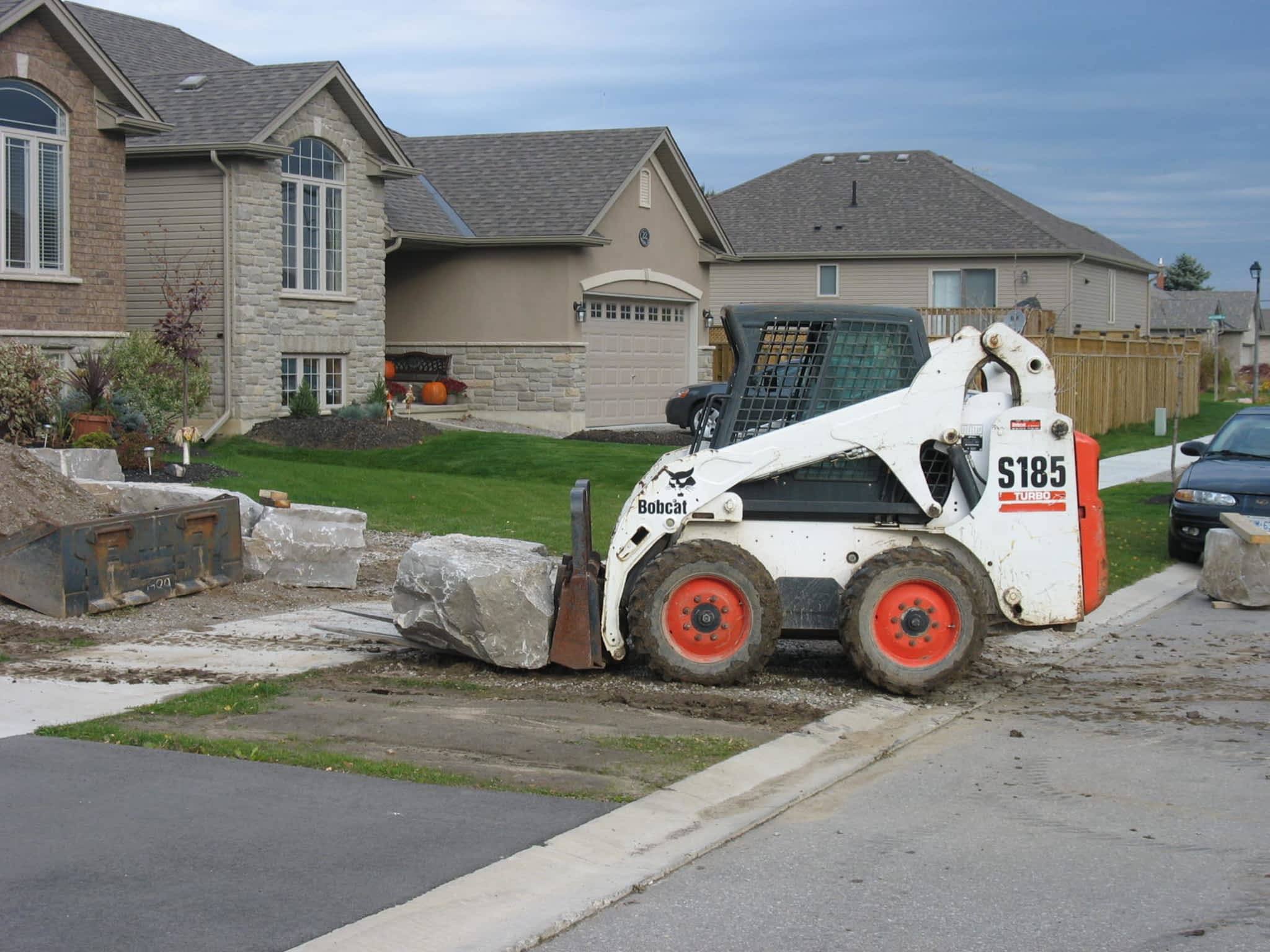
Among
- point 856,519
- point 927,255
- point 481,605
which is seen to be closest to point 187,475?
point 481,605

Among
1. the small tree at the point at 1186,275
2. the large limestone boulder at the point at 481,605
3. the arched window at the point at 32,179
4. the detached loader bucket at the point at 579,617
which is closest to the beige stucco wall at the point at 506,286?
the arched window at the point at 32,179

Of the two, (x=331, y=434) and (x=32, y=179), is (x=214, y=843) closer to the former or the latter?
(x=32, y=179)

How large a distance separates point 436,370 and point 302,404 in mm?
5713

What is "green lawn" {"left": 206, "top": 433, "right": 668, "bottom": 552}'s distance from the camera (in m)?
16.6

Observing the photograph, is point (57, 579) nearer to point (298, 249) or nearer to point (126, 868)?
point (126, 868)

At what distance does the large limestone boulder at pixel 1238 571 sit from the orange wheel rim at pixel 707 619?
19.7 ft

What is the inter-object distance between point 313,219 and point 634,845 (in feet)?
68.7

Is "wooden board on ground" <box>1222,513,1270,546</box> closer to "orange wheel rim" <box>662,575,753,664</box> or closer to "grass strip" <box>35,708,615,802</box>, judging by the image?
"orange wheel rim" <box>662,575,753,664</box>

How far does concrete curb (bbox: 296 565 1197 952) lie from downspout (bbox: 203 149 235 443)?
17146 mm

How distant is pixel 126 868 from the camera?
5.59 metres

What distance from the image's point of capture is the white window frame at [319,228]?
81.0 feet

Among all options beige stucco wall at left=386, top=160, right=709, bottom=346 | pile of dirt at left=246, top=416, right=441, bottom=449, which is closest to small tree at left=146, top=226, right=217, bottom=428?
pile of dirt at left=246, top=416, right=441, bottom=449

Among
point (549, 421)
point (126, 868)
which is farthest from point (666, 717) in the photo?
point (549, 421)

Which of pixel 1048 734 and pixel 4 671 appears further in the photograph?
pixel 4 671
